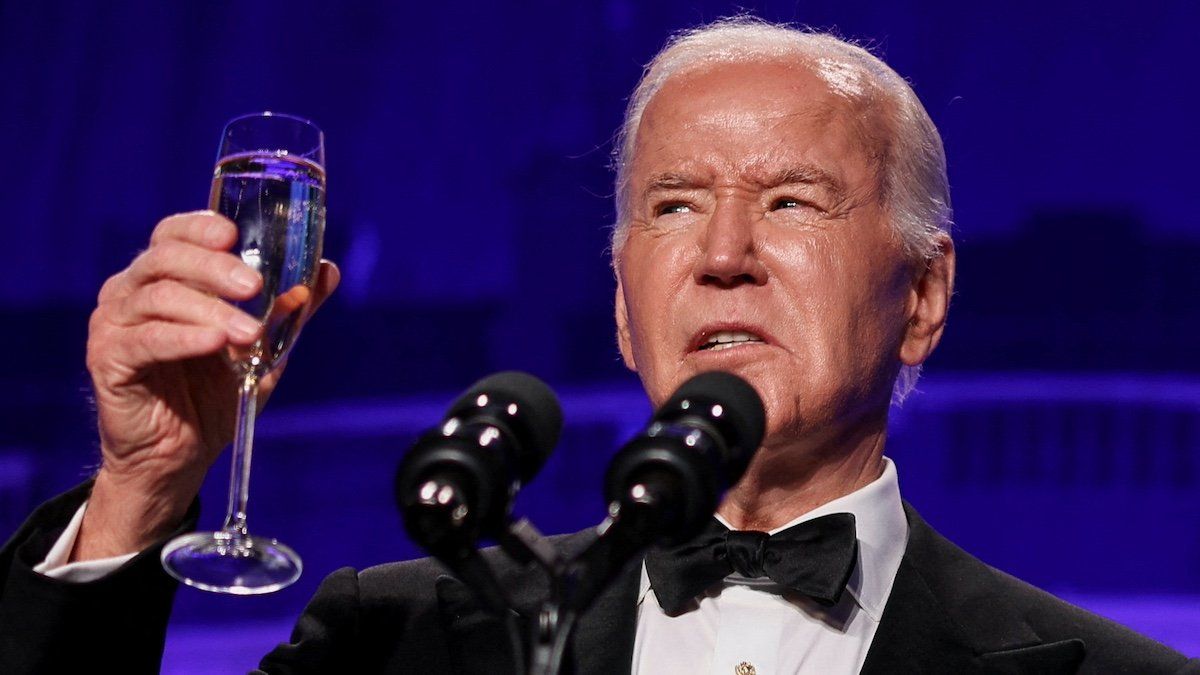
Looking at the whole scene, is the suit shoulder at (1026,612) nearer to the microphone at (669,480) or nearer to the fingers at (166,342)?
the microphone at (669,480)

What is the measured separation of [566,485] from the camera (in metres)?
3.08

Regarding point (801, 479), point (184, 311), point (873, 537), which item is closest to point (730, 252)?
point (801, 479)

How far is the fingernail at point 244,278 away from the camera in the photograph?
4.47 ft

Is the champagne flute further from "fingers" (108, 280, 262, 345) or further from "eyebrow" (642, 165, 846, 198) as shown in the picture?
"eyebrow" (642, 165, 846, 198)

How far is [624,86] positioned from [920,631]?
A: 1592 mm

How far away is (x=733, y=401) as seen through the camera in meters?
1.14

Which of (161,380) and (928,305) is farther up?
(161,380)

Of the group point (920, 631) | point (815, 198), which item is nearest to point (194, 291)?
point (815, 198)

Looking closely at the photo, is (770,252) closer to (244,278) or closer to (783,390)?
(783,390)

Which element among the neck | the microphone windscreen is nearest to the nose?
the neck

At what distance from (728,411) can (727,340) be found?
31.7 inches

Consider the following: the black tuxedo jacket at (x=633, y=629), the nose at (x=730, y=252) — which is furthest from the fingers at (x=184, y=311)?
the nose at (x=730, y=252)

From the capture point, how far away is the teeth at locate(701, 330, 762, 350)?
1919mm

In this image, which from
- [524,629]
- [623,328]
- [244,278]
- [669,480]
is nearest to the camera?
[669,480]
